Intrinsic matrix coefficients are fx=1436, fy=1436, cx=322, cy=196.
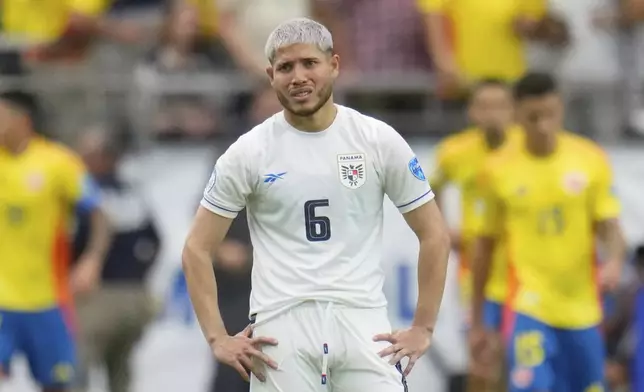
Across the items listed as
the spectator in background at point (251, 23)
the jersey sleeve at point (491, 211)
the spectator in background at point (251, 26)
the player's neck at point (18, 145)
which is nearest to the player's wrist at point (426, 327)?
the jersey sleeve at point (491, 211)

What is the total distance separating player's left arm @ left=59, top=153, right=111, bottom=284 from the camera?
32.6ft

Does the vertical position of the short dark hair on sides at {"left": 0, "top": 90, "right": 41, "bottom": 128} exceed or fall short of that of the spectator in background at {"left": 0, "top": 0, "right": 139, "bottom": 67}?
it falls short

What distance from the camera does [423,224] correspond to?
18.8 ft

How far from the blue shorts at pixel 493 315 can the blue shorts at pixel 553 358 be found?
2.94 feet

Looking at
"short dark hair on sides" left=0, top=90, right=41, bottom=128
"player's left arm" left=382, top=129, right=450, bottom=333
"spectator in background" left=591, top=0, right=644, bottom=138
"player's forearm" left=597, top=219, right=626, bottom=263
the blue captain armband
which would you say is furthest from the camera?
"spectator in background" left=591, top=0, right=644, bottom=138

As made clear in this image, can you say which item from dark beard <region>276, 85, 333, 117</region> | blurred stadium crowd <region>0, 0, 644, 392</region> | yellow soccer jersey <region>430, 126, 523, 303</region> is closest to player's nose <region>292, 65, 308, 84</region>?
dark beard <region>276, 85, 333, 117</region>

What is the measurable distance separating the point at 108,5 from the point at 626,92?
425 cm

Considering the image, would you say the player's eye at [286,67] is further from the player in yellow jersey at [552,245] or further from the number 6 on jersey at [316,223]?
the player in yellow jersey at [552,245]

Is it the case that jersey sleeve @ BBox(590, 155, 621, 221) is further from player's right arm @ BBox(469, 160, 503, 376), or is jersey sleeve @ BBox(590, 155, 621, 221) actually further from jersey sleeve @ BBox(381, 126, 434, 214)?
jersey sleeve @ BBox(381, 126, 434, 214)

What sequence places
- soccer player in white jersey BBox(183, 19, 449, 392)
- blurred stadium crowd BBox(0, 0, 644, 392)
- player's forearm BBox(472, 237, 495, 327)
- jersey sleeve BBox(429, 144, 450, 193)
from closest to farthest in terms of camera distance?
soccer player in white jersey BBox(183, 19, 449, 392) < player's forearm BBox(472, 237, 495, 327) < jersey sleeve BBox(429, 144, 450, 193) < blurred stadium crowd BBox(0, 0, 644, 392)

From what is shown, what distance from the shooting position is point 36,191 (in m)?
9.86

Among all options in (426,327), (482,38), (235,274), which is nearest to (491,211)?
(235,274)

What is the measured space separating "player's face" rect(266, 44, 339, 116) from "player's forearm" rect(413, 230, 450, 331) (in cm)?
72

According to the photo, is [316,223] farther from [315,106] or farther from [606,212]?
[606,212]
